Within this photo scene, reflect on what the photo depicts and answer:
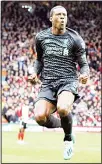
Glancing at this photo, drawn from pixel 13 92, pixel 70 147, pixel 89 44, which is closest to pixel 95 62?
pixel 89 44

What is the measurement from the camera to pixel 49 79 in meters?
9.77

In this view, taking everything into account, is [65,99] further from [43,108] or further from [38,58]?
[38,58]

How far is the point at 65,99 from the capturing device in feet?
30.4

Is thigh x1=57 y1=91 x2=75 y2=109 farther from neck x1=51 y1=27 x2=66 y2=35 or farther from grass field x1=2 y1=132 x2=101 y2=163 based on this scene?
grass field x1=2 y1=132 x2=101 y2=163

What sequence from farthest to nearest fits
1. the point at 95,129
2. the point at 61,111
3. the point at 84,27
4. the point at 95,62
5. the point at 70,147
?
the point at 84,27 → the point at 95,62 → the point at 95,129 → the point at 70,147 → the point at 61,111

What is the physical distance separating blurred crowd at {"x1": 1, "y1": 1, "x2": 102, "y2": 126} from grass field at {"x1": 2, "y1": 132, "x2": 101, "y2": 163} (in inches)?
165

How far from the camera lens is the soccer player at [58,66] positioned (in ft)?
31.0

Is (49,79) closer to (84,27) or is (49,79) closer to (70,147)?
(70,147)

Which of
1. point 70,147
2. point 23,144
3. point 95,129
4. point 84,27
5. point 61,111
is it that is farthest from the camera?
point 84,27

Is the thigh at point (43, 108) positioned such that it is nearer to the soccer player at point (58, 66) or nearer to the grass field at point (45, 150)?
the soccer player at point (58, 66)

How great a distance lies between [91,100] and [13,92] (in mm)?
4355

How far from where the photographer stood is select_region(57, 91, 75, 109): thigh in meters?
9.16

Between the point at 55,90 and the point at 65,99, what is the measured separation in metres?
0.49

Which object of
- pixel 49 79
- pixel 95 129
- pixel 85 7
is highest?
pixel 85 7
